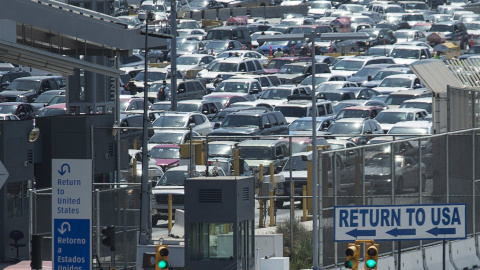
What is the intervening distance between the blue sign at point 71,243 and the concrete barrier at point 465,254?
318 inches

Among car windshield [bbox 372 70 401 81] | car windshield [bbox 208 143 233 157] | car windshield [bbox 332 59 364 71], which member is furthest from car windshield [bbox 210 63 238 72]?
car windshield [bbox 208 143 233 157]

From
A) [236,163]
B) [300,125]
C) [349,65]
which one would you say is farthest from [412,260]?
[349,65]

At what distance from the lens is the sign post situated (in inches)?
617

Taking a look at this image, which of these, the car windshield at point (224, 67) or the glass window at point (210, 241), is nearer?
the glass window at point (210, 241)

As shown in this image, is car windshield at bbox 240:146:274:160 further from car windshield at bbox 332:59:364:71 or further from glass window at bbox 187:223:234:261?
car windshield at bbox 332:59:364:71

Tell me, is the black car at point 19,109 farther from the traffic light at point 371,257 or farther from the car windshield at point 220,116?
the traffic light at point 371,257

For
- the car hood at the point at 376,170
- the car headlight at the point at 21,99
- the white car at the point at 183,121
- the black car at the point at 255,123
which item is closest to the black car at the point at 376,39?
the car headlight at the point at 21,99

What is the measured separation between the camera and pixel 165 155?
31.2 m

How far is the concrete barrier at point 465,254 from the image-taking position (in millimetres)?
21094

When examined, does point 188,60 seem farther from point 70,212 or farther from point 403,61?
point 70,212

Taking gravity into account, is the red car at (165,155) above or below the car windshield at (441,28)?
below

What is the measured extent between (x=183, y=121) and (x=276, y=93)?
879 centimetres

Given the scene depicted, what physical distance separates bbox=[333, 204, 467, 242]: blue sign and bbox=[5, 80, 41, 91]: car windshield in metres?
33.7

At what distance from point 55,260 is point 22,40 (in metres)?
8.52
